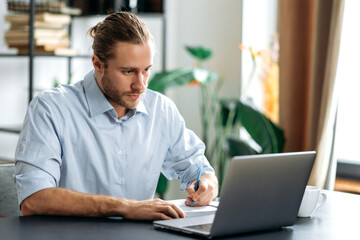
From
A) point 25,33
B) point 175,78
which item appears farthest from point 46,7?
point 175,78

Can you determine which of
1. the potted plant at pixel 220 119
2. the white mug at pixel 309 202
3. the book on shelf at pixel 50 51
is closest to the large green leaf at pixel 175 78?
the potted plant at pixel 220 119

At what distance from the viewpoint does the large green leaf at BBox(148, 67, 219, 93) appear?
3.38 meters

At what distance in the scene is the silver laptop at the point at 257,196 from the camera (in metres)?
1.26

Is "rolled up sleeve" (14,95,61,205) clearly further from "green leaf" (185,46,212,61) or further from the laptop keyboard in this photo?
"green leaf" (185,46,212,61)

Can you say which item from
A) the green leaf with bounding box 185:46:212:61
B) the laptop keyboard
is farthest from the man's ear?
the green leaf with bounding box 185:46:212:61

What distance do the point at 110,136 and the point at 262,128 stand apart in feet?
4.68

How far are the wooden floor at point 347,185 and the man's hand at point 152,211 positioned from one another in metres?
1.92

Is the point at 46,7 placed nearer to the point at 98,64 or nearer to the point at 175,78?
the point at 175,78

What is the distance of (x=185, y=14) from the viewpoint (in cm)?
405

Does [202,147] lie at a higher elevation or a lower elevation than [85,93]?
lower

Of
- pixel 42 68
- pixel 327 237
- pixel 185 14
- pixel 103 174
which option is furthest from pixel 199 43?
pixel 327 237

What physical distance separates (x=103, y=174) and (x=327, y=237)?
32.2 inches

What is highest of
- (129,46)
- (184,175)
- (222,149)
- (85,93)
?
(129,46)

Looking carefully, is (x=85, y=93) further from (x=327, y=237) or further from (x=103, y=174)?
(x=327, y=237)
